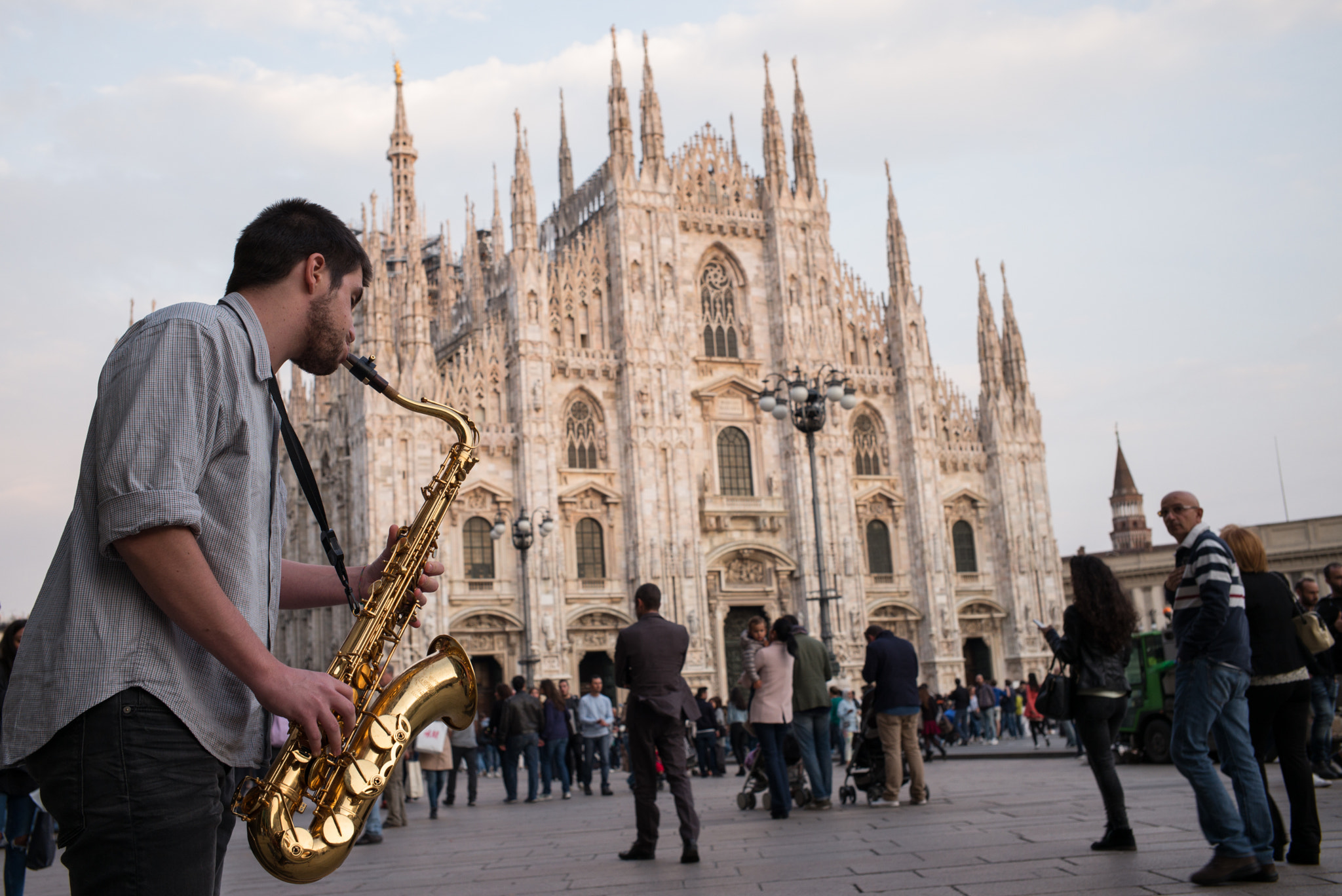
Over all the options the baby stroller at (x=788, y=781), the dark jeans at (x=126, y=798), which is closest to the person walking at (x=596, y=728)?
the baby stroller at (x=788, y=781)

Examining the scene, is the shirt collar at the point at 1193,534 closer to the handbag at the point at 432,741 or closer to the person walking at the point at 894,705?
the person walking at the point at 894,705

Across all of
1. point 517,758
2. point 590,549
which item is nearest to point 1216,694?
point 517,758

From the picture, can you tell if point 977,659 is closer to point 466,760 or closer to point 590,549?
point 590,549

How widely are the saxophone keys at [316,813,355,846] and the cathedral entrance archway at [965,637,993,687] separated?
36.2 metres

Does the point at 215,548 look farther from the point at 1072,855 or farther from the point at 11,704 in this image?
the point at 1072,855

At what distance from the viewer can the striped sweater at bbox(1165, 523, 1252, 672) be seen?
5617 millimetres

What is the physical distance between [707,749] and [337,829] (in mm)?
17654

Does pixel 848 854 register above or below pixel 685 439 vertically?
below

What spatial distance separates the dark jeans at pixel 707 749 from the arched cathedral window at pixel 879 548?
16.9m

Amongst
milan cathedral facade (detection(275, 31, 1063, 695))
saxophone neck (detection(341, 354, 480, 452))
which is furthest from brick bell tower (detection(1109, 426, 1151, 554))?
saxophone neck (detection(341, 354, 480, 452))

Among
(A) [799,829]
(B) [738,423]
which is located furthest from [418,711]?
(B) [738,423]

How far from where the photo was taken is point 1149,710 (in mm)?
15312

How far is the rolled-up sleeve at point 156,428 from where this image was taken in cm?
207

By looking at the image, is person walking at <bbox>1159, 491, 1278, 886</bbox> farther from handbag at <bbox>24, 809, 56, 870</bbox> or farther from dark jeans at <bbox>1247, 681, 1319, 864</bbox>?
handbag at <bbox>24, 809, 56, 870</bbox>
